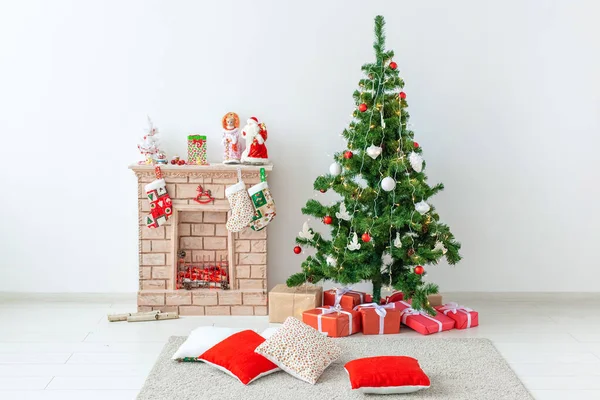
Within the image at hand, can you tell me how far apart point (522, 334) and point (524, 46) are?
1.75 m

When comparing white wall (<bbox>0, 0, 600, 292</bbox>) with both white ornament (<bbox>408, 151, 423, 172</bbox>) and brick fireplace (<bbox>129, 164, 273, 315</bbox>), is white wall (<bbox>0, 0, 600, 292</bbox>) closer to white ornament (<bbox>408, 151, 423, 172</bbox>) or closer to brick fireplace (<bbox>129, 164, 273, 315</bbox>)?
brick fireplace (<bbox>129, 164, 273, 315</bbox>)

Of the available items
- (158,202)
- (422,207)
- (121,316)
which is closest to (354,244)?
(422,207)

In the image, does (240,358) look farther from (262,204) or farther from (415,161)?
(415,161)

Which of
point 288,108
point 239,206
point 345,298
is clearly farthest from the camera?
point 288,108

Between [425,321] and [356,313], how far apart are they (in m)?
0.38

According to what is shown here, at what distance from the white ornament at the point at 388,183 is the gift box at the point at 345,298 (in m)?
0.67

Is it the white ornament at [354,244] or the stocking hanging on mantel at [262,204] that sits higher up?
the stocking hanging on mantel at [262,204]

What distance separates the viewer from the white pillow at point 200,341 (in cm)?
304

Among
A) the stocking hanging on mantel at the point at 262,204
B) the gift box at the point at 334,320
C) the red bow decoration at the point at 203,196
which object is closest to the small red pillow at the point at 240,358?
the gift box at the point at 334,320

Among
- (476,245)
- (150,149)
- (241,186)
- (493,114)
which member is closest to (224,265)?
(241,186)

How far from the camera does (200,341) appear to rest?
10.2ft

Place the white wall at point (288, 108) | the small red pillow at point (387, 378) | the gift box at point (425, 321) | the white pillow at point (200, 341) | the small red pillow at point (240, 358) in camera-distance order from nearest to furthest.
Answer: the small red pillow at point (387, 378) < the small red pillow at point (240, 358) < the white pillow at point (200, 341) < the gift box at point (425, 321) < the white wall at point (288, 108)

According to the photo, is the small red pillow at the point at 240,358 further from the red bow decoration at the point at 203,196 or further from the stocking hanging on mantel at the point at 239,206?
the red bow decoration at the point at 203,196

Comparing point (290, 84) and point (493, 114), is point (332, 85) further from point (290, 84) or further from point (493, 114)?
point (493, 114)
